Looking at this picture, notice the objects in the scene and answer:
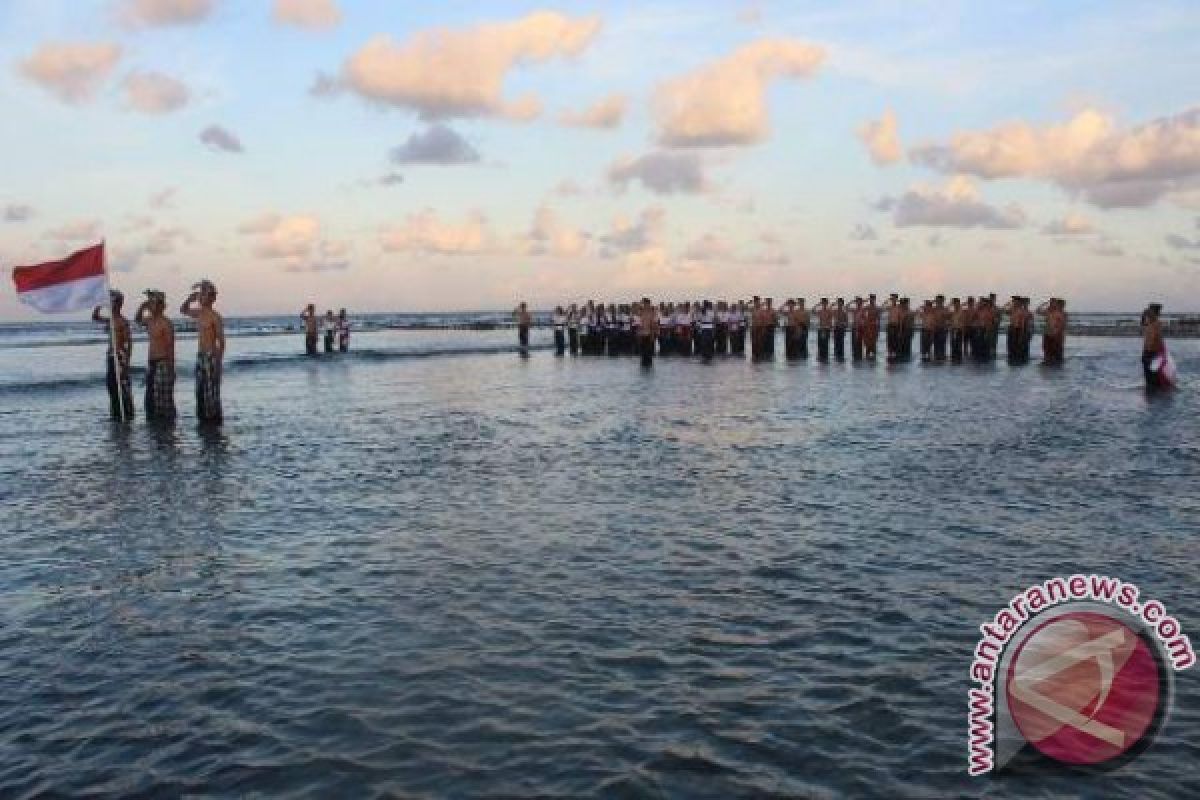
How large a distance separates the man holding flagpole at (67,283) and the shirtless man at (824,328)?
99.9 feet

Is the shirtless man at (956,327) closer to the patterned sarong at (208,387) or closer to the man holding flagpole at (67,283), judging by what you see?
the patterned sarong at (208,387)

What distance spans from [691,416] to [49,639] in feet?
51.2

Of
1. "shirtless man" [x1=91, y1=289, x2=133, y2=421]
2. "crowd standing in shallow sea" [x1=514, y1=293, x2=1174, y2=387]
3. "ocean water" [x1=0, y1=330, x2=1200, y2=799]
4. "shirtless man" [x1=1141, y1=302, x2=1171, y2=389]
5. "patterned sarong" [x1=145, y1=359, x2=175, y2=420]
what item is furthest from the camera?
"crowd standing in shallow sea" [x1=514, y1=293, x2=1174, y2=387]

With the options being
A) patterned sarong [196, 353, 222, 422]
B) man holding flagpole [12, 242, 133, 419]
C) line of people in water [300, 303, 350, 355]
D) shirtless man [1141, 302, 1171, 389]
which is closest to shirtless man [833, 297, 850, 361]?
shirtless man [1141, 302, 1171, 389]

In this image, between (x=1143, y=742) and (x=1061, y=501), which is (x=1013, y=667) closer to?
(x=1143, y=742)

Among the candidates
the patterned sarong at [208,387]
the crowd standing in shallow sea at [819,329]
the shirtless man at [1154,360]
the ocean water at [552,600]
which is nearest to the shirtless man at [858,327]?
the crowd standing in shallow sea at [819,329]

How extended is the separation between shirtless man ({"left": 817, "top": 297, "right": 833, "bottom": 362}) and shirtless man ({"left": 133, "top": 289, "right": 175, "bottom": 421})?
29.0 meters

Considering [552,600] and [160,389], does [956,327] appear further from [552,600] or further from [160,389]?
[552,600]

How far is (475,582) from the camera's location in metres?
8.57

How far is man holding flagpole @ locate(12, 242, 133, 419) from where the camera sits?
1891 cm

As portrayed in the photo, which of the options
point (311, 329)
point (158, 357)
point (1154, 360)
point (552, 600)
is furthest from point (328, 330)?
point (552, 600)

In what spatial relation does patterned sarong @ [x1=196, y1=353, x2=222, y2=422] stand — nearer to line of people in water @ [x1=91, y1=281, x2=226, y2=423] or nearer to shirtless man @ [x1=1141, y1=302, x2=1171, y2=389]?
line of people in water @ [x1=91, y1=281, x2=226, y2=423]

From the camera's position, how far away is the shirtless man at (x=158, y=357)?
19.7 meters

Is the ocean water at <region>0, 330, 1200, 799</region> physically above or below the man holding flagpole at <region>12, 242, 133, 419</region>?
below
